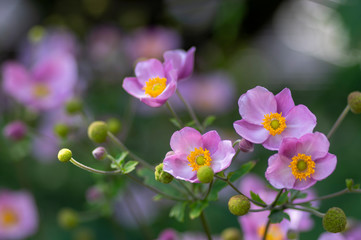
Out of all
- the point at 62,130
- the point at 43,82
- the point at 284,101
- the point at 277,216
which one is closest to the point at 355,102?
the point at 284,101

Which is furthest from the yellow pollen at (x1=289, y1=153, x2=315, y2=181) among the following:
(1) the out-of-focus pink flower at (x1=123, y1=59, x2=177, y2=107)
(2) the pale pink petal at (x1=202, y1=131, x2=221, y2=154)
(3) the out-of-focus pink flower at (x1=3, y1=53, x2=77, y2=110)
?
(3) the out-of-focus pink flower at (x1=3, y1=53, x2=77, y2=110)

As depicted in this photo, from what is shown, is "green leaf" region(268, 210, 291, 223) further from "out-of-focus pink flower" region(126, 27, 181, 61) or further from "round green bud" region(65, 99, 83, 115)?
"out-of-focus pink flower" region(126, 27, 181, 61)

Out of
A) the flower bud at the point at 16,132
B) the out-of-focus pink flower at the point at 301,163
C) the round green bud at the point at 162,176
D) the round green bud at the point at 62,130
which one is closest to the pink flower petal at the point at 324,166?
the out-of-focus pink flower at the point at 301,163

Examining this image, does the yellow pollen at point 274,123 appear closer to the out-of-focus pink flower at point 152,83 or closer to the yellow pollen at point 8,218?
the out-of-focus pink flower at point 152,83

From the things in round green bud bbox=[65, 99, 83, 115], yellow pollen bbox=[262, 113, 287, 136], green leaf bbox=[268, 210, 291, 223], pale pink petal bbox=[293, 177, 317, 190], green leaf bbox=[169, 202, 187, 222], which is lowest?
round green bud bbox=[65, 99, 83, 115]

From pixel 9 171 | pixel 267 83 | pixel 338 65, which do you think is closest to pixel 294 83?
pixel 267 83

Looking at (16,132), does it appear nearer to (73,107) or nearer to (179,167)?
(73,107)
